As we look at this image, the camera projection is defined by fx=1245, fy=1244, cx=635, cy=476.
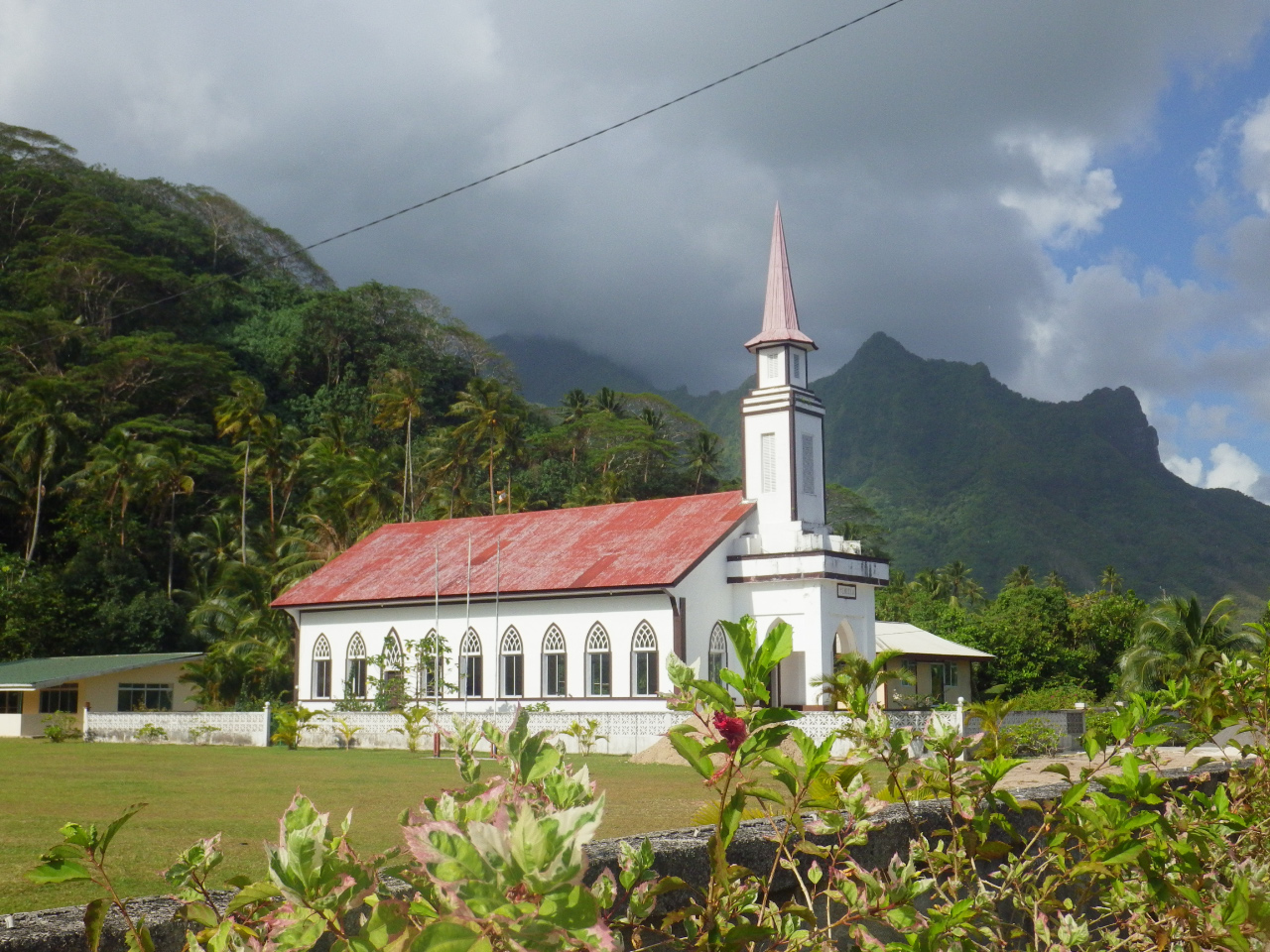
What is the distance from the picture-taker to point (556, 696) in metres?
32.3

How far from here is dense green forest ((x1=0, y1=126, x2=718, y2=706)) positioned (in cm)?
4784

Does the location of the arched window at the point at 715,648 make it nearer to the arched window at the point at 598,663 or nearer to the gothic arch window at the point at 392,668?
the arched window at the point at 598,663

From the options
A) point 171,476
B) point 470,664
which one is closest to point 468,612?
point 470,664

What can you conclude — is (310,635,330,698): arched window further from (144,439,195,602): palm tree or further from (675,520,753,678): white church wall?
(144,439,195,602): palm tree

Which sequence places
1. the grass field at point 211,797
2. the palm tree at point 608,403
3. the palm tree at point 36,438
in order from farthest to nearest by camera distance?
the palm tree at point 608,403 → the palm tree at point 36,438 → the grass field at point 211,797

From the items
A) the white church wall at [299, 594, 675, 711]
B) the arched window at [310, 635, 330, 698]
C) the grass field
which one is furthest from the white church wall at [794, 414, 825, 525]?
the arched window at [310, 635, 330, 698]

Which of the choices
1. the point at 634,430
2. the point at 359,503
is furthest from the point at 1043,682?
the point at 634,430

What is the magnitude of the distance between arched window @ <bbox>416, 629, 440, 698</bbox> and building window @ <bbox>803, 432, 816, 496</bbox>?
10729 mm

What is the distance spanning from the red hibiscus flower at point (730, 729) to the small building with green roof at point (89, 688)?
127 feet

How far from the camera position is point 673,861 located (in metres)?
2.99

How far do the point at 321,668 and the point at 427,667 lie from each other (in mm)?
4700

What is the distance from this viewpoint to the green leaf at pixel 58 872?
163 cm

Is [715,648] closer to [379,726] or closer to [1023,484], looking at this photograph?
[379,726]

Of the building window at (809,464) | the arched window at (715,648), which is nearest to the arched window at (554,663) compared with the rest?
the arched window at (715,648)
